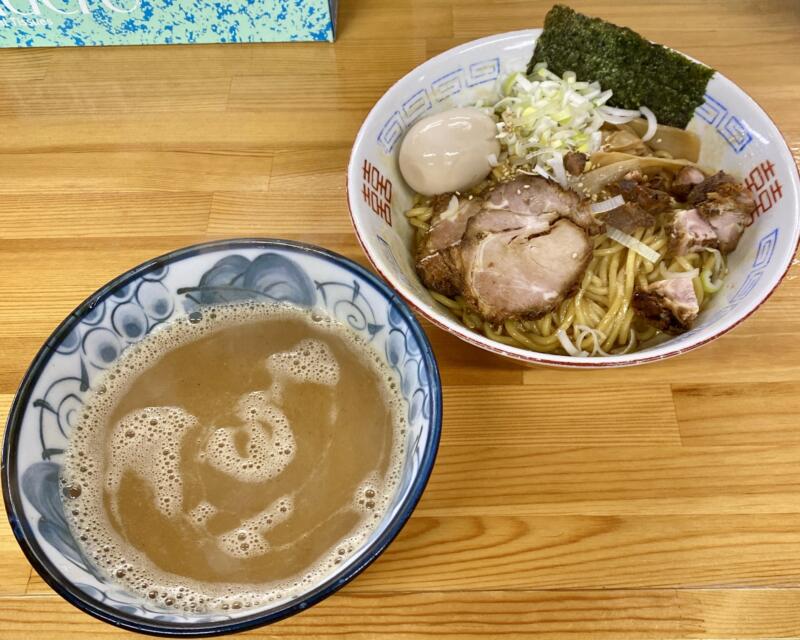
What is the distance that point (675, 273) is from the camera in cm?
117

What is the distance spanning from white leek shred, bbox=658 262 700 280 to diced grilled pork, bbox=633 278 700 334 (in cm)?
3

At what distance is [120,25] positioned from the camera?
1.61 m

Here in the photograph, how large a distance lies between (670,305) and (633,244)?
0.50 feet

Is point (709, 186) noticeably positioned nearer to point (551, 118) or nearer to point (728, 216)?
point (728, 216)

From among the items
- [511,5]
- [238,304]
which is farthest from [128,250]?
[511,5]

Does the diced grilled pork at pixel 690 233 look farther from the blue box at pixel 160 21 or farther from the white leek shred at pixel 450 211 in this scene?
the blue box at pixel 160 21

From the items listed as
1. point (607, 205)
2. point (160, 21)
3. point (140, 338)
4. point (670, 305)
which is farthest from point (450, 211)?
point (160, 21)

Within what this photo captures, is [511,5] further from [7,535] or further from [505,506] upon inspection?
[7,535]

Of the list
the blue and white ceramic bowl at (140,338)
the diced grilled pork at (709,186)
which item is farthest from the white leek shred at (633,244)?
the blue and white ceramic bowl at (140,338)

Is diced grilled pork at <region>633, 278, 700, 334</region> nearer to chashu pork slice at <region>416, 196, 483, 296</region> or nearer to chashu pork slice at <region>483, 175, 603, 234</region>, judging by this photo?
chashu pork slice at <region>483, 175, 603, 234</region>

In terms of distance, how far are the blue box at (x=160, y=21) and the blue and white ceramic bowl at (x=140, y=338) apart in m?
0.94

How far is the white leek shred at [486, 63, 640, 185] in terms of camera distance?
50.6 inches

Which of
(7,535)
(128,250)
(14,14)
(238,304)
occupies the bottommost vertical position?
(7,535)

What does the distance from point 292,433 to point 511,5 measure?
1.37 meters
